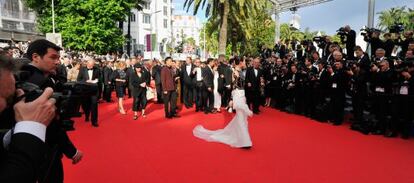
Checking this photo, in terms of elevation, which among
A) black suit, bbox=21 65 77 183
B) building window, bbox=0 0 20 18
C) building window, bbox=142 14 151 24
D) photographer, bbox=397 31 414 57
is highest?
building window, bbox=142 14 151 24

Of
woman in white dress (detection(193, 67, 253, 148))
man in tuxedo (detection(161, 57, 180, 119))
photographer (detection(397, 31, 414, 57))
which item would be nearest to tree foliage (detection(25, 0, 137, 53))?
man in tuxedo (detection(161, 57, 180, 119))

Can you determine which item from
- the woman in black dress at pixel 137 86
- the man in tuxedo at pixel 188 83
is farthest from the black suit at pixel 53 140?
the man in tuxedo at pixel 188 83

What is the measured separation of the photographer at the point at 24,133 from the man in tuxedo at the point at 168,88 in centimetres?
887

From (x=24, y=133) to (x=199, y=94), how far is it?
1078cm

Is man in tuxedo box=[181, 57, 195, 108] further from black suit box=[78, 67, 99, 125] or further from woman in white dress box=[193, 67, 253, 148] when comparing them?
woman in white dress box=[193, 67, 253, 148]

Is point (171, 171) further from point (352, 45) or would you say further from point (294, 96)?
point (352, 45)

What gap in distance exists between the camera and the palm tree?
63.2 ft

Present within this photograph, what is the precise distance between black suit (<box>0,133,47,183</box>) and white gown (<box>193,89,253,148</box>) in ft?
18.2

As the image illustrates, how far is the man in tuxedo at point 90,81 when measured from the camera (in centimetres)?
916

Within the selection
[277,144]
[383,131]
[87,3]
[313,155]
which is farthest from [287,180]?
[87,3]

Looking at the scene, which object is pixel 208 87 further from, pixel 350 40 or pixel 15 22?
pixel 15 22

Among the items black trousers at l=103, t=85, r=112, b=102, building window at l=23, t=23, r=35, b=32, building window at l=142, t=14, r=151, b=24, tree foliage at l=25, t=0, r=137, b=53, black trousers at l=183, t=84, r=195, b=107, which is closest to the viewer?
black trousers at l=183, t=84, r=195, b=107

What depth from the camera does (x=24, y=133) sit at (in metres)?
1.57

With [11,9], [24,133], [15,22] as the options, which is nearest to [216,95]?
[24,133]
